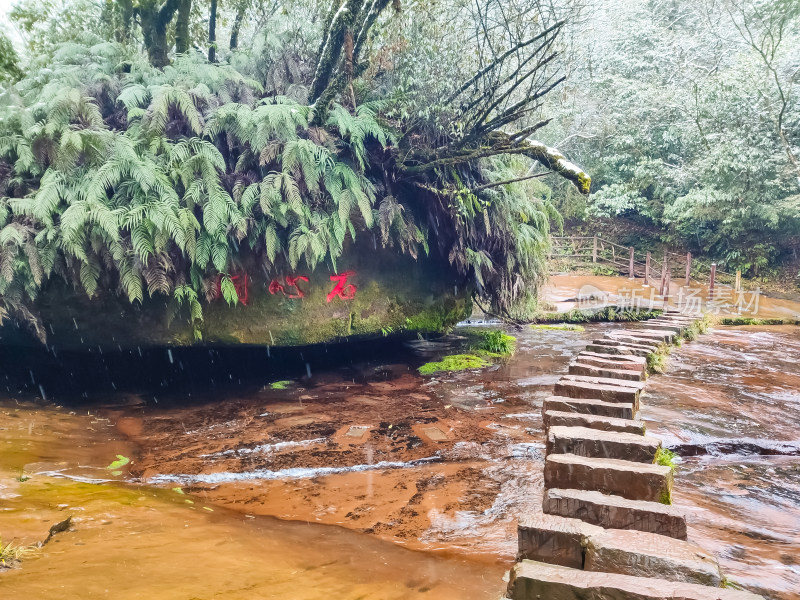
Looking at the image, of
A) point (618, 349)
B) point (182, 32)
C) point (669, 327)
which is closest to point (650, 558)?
point (618, 349)

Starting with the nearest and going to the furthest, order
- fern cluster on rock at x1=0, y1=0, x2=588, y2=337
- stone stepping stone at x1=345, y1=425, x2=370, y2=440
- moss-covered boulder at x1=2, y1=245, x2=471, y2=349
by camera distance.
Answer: stone stepping stone at x1=345, y1=425, x2=370, y2=440, fern cluster on rock at x1=0, y1=0, x2=588, y2=337, moss-covered boulder at x1=2, y1=245, x2=471, y2=349

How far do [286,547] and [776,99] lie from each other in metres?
24.4

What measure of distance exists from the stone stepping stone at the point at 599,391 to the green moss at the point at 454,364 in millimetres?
4264

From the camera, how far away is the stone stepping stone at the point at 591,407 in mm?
3727

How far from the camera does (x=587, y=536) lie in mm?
2275

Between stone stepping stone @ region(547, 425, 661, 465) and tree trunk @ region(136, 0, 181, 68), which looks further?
tree trunk @ region(136, 0, 181, 68)

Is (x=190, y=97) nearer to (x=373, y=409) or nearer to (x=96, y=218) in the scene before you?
(x=96, y=218)

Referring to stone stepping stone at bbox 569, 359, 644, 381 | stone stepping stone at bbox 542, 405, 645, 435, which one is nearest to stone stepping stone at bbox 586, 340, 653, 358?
stone stepping stone at bbox 569, 359, 644, 381

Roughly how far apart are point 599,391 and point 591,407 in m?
0.35

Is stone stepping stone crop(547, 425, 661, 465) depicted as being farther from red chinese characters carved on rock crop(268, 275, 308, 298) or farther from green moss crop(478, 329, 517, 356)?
green moss crop(478, 329, 517, 356)

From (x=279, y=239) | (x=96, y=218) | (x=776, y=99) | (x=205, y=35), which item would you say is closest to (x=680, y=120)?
(x=776, y=99)

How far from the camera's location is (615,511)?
2480mm

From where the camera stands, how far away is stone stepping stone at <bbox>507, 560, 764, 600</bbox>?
1914mm

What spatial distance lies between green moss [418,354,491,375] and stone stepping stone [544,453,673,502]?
555 cm
